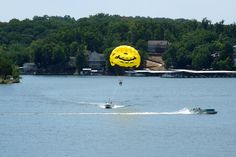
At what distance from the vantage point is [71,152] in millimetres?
55969

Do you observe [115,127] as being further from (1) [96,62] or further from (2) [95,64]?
(1) [96,62]

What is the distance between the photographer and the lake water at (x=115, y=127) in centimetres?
5709

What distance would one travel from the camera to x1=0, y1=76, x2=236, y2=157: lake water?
57.1 meters

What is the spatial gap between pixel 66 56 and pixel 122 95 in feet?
281

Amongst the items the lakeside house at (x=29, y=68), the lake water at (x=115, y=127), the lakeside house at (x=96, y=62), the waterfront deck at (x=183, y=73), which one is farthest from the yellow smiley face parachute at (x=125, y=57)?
the lakeside house at (x=29, y=68)

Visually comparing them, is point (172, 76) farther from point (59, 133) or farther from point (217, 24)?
point (59, 133)

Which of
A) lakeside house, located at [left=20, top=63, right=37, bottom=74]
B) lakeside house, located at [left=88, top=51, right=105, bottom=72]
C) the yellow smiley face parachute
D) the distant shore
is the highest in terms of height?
the yellow smiley face parachute

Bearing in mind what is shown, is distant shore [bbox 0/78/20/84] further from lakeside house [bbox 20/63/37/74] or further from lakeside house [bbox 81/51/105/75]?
lakeside house [bbox 20/63/37/74]

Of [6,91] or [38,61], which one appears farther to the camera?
[38,61]

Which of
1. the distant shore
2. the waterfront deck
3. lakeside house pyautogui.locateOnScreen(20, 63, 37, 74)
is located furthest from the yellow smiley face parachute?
lakeside house pyautogui.locateOnScreen(20, 63, 37, 74)

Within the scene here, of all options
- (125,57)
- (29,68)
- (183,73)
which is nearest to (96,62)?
(29,68)

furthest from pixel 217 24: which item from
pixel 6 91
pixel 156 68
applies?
pixel 6 91

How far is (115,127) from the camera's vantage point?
6756 centimetres

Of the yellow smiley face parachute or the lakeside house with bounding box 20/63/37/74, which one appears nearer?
the yellow smiley face parachute
